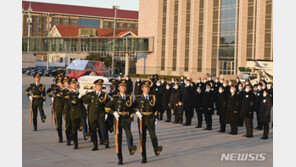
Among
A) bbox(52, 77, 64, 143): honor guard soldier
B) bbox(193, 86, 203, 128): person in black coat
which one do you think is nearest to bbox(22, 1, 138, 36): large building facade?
bbox(193, 86, 203, 128): person in black coat

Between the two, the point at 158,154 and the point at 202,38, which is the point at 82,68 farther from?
the point at 158,154

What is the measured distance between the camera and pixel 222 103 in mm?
17125

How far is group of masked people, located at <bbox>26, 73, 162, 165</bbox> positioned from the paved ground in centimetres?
39

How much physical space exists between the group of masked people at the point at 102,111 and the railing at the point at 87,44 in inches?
2714

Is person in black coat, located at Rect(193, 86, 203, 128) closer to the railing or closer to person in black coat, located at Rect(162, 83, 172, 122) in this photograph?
person in black coat, located at Rect(162, 83, 172, 122)

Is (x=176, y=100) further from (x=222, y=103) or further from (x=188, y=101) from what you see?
(x=222, y=103)

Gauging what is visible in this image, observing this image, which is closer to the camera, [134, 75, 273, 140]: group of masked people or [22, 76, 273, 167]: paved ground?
[22, 76, 273, 167]: paved ground

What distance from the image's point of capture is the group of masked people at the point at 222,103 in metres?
15.6

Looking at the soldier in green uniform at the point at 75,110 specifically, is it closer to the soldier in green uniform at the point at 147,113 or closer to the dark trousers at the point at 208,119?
the soldier in green uniform at the point at 147,113

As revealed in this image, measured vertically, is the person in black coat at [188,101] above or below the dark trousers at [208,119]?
above

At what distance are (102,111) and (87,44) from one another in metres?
78.0

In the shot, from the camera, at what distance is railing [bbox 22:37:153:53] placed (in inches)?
3314

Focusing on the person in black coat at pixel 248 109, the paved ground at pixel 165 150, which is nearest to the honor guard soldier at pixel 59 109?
the paved ground at pixel 165 150

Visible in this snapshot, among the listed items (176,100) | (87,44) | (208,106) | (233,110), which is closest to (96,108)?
(233,110)
